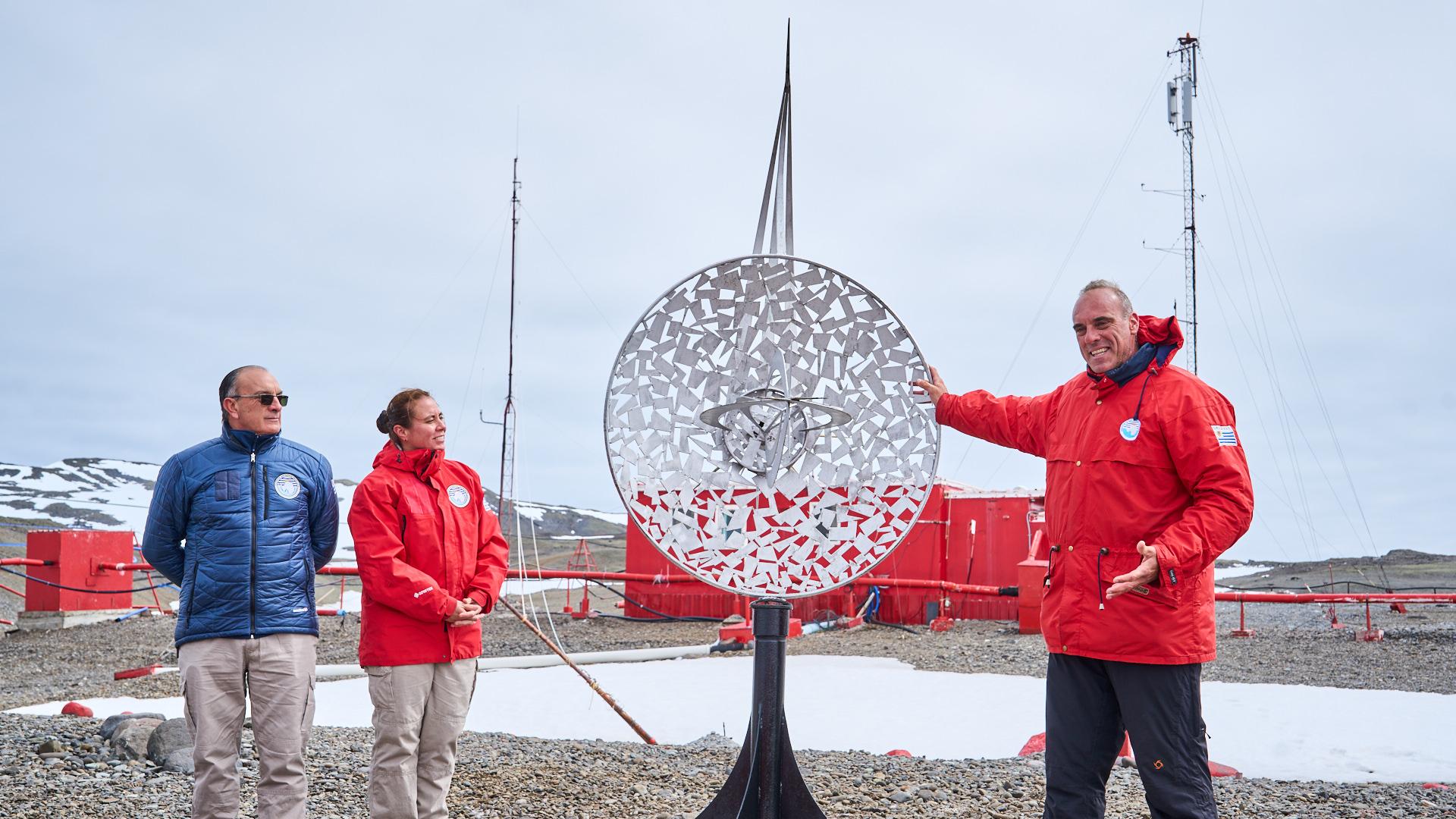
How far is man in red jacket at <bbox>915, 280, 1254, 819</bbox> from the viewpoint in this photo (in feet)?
9.78

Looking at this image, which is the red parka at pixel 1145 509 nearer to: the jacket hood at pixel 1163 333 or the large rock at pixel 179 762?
the jacket hood at pixel 1163 333

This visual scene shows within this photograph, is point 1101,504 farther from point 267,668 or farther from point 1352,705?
point 1352,705

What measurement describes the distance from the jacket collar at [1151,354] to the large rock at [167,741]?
463 cm

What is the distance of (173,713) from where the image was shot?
7145mm

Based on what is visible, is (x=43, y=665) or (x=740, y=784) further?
(x=43, y=665)

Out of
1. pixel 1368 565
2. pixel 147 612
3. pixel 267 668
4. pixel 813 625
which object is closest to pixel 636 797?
pixel 267 668

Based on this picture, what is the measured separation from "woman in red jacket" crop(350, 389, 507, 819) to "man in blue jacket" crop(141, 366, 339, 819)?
0.95ft

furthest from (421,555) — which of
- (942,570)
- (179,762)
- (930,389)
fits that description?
(942,570)

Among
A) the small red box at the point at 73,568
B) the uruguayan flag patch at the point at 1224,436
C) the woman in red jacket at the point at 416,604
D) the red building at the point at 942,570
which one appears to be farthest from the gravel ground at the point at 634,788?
the small red box at the point at 73,568

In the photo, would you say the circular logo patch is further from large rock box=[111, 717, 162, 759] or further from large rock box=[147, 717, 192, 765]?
large rock box=[111, 717, 162, 759]

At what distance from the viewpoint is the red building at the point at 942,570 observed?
1534 centimetres

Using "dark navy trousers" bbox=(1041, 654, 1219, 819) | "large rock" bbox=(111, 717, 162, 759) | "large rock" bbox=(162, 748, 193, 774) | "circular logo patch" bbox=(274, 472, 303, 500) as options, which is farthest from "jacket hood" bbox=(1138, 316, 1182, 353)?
"large rock" bbox=(111, 717, 162, 759)

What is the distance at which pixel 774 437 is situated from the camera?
4.17 m

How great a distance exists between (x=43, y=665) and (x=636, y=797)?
30.8ft
